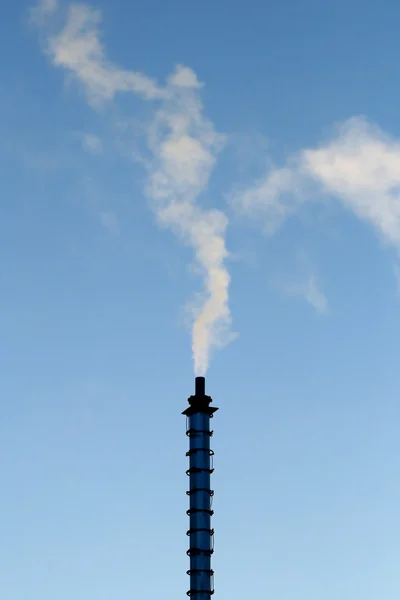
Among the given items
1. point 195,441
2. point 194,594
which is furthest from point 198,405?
point 194,594

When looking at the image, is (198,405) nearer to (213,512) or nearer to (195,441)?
(195,441)

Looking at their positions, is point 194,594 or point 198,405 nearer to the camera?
point 194,594

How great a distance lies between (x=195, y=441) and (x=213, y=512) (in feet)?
18.7

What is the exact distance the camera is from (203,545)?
67.2 meters

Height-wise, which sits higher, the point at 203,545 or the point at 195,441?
the point at 195,441

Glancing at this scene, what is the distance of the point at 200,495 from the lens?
6825 cm

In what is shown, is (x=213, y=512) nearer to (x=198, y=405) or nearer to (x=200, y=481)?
(x=200, y=481)

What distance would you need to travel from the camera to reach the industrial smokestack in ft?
218

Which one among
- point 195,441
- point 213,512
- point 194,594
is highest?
point 195,441

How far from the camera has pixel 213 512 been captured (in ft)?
226

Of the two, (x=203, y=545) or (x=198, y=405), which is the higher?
(x=198, y=405)

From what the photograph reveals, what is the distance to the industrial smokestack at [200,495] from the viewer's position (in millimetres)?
66438

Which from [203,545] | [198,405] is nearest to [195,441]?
[198,405]

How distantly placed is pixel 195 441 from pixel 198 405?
2971 millimetres
